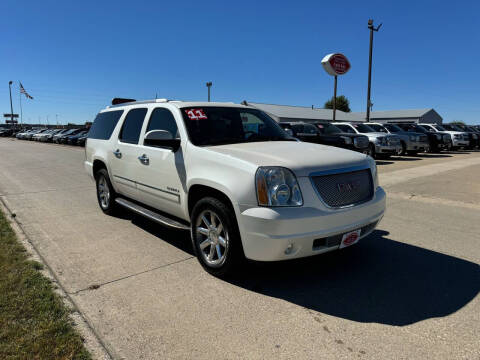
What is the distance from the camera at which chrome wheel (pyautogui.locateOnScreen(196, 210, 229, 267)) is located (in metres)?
3.53

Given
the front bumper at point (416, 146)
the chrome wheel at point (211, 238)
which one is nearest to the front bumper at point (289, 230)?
the chrome wheel at point (211, 238)

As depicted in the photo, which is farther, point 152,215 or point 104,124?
point 104,124

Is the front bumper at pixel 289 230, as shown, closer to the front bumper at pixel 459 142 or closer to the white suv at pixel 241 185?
the white suv at pixel 241 185

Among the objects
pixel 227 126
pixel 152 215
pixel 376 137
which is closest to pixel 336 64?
pixel 376 137

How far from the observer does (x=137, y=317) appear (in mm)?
2955

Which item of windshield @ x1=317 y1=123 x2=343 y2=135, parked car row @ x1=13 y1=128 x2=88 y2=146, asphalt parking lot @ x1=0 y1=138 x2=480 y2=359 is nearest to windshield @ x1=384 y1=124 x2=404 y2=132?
windshield @ x1=317 y1=123 x2=343 y2=135

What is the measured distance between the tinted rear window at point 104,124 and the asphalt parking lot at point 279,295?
1.50 m

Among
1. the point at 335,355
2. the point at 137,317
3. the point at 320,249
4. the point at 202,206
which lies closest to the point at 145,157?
the point at 202,206

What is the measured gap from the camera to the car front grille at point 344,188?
326 centimetres

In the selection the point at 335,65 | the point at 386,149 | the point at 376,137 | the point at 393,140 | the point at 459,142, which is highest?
the point at 335,65

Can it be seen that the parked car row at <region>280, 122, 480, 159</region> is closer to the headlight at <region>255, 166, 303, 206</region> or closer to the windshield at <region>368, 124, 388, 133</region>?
the windshield at <region>368, 124, 388, 133</region>

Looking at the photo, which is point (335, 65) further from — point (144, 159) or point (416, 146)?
point (144, 159)

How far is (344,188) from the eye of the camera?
11.2 ft

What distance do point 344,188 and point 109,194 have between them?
13.7ft
